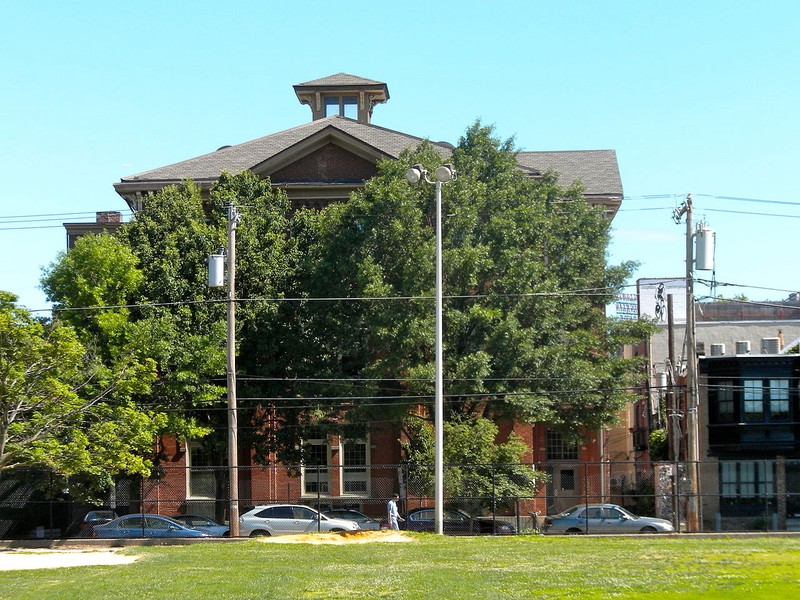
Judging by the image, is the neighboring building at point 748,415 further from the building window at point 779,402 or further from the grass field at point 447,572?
the grass field at point 447,572

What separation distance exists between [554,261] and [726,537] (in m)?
14.9

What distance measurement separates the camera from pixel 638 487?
149 feet

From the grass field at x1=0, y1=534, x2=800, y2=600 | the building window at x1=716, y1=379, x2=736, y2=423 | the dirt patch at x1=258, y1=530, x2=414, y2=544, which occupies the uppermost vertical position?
the building window at x1=716, y1=379, x2=736, y2=423

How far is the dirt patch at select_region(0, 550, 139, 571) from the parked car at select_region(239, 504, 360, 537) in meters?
7.00

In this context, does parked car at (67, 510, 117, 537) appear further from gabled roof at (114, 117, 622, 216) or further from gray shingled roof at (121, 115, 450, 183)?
gray shingled roof at (121, 115, 450, 183)

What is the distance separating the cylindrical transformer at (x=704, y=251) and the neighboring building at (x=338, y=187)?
11368 mm

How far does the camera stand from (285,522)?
3691 cm

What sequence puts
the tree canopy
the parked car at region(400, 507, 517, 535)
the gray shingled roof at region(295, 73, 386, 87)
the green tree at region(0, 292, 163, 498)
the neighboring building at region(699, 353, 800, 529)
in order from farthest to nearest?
the gray shingled roof at region(295, 73, 386, 87) < the neighboring building at region(699, 353, 800, 529) < the tree canopy < the parked car at region(400, 507, 517, 535) < the green tree at region(0, 292, 163, 498)

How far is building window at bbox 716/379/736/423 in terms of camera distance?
4834 centimetres

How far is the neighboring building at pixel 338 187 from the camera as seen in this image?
4738 centimetres

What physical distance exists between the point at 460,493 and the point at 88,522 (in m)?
13.4

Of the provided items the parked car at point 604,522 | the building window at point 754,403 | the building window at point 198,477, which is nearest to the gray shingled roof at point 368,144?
the building window at point 754,403


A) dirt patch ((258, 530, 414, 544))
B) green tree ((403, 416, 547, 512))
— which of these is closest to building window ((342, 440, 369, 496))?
green tree ((403, 416, 547, 512))

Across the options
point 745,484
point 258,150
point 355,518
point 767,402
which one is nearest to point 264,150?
point 258,150
